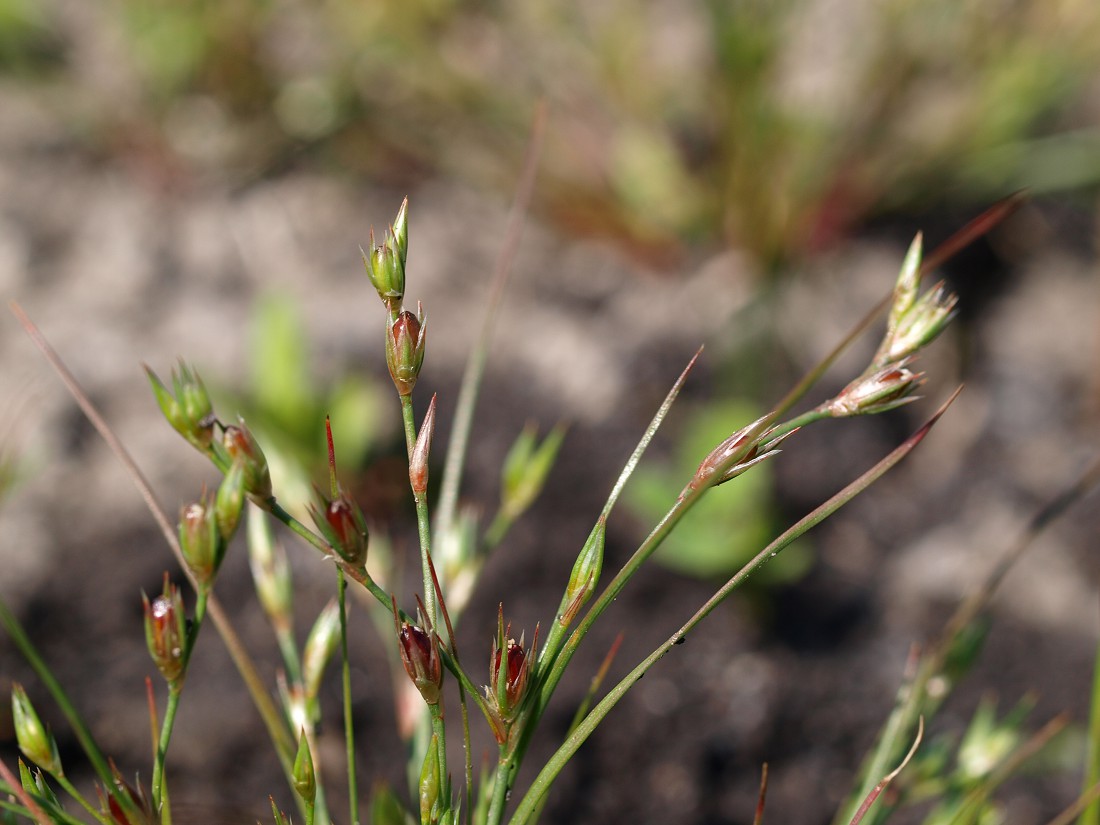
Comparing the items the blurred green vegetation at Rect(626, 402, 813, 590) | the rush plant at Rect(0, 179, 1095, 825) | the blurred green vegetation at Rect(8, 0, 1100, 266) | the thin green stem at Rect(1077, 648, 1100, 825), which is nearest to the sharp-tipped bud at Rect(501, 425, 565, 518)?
the rush plant at Rect(0, 179, 1095, 825)

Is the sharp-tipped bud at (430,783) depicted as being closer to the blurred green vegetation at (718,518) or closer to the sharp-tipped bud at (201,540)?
the sharp-tipped bud at (201,540)

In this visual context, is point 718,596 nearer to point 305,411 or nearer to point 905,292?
point 905,292

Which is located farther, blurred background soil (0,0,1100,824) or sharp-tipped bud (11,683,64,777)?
blurred background soil (0,0,1100,824)

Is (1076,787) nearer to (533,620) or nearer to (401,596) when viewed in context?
(533,620)

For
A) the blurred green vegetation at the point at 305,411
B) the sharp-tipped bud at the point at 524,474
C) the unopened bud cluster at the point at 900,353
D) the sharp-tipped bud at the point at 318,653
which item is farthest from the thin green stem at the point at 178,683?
the blurred green vegetation at the point at 305,411

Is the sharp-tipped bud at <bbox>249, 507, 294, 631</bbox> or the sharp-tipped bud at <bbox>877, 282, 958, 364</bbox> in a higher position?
the sharp-tipped bud at <bbox>877, 282, 958, 364</bbox>

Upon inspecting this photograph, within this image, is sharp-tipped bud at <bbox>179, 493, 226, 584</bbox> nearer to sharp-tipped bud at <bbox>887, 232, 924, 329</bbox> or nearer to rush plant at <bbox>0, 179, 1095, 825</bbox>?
rush plant at <bbox>0, 179, 1095, 825</bbox>

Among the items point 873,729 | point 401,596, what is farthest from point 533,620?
point 873,729
